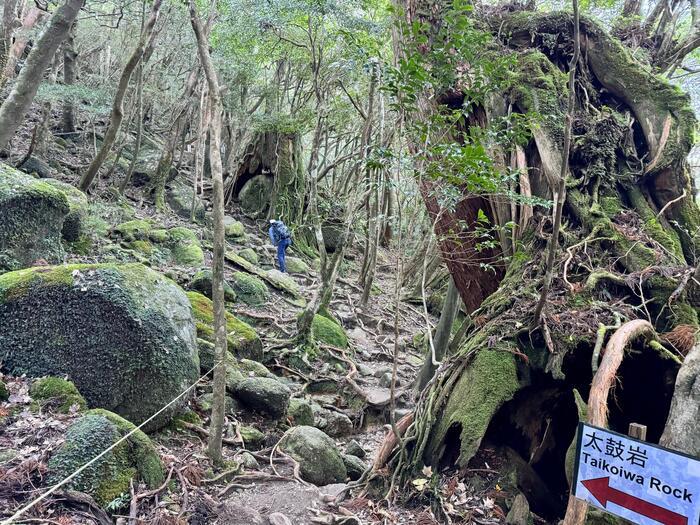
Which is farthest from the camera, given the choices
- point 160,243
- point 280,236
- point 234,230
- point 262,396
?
point 234,230

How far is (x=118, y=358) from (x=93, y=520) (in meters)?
1.55

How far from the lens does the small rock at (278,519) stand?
3896 millimetres

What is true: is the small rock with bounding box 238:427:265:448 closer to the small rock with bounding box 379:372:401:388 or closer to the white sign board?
the small rock with bounding box 379:372:401:388

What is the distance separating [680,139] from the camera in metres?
5.53

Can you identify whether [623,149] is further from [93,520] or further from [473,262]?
[93,520]

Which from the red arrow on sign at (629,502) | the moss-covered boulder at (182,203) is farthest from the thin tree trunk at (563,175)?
the moss-covered boulder at (182,203)

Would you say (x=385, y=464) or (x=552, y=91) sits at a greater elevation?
(x=552, y=91)

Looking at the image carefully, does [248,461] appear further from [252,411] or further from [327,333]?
[327,333]

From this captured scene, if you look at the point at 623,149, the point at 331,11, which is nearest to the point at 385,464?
the point at 623,149

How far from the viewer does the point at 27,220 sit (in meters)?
5.57

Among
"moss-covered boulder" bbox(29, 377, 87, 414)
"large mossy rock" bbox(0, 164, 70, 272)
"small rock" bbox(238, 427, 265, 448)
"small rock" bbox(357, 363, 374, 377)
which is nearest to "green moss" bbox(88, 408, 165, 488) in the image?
"moss-covered boulder" bbox(29, 377, 87, 414)

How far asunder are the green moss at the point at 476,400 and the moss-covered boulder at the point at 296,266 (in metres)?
9.29

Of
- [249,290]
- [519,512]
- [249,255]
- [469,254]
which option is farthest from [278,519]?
[249,255]

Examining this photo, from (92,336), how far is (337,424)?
4051mm
